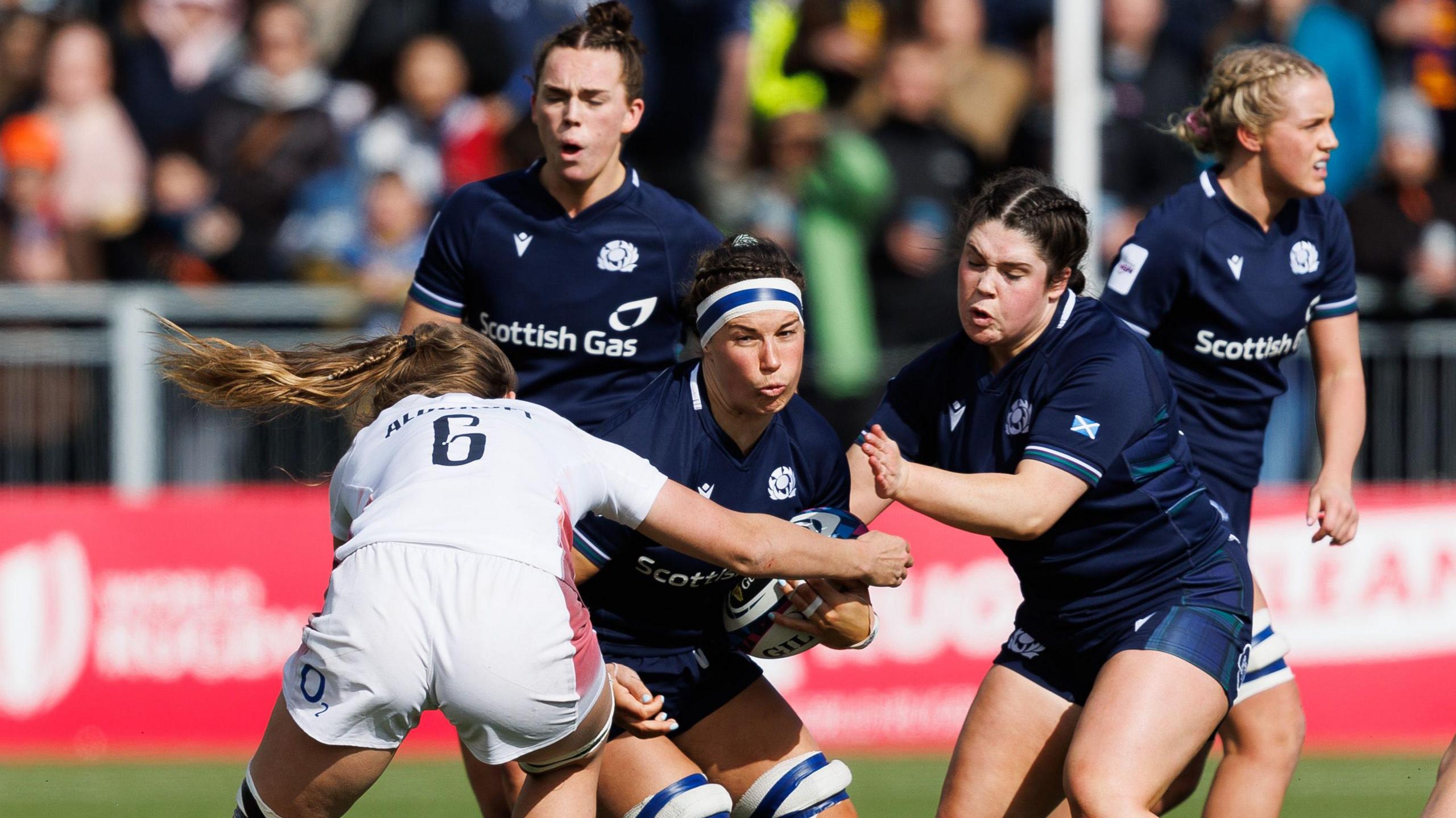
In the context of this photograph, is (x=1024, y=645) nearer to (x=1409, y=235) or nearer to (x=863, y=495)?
(x=863, y=495)

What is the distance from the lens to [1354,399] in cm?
546

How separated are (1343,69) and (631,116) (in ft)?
17.7

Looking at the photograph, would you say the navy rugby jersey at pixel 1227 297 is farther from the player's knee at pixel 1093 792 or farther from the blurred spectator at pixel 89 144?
the blurred spectator at pixel 89 144

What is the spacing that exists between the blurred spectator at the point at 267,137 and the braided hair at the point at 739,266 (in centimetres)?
612

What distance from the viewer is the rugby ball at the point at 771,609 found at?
174 inches

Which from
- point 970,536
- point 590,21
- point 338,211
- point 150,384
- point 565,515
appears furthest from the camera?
point 338,211

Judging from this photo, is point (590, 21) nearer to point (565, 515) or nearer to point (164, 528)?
point (565, 515)

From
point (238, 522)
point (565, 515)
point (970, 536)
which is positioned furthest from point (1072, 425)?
point (238, 522)

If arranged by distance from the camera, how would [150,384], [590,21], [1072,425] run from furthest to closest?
[150,384], [590,21], [1072,425]

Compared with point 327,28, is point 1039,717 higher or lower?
lower

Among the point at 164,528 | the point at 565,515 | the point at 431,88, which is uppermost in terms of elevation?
the point at 431,88

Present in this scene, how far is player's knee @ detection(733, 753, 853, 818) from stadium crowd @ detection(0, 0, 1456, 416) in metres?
4.72

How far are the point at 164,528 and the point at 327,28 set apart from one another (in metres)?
3.62

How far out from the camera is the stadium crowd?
9531 mm
